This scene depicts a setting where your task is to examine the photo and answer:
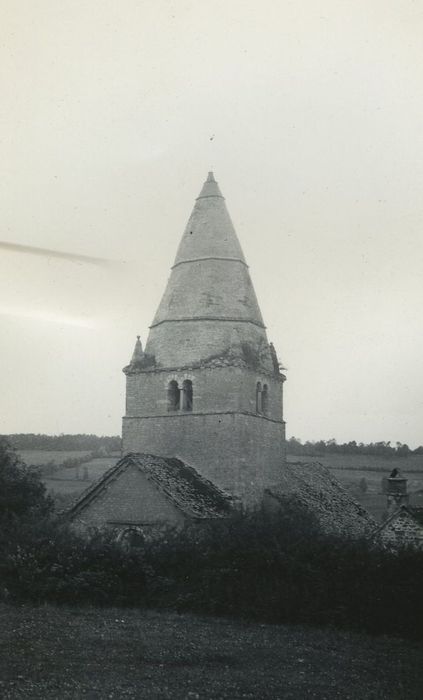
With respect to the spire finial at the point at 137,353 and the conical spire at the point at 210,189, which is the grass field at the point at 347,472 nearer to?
the spire finial at the point at 137,353

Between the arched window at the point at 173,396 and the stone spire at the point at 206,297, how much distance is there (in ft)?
2.99

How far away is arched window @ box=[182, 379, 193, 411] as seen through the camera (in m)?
28.4

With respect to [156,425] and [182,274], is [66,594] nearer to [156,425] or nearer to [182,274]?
[156,425]

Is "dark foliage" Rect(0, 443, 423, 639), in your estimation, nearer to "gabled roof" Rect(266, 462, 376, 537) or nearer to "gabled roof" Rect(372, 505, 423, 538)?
"gabled roof" Rect(372, 505, 423, 538)

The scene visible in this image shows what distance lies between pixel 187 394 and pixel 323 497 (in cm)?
869

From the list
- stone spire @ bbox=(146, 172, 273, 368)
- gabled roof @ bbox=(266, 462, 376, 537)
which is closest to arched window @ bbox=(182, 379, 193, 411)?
stone spire @ bbox=(146, 172, 273, 368)

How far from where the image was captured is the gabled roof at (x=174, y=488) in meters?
23.6

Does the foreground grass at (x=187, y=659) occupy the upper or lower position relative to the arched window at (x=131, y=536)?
lower

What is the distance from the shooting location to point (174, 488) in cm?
2420

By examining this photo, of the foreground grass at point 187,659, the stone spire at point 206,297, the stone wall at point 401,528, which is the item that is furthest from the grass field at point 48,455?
the foreground grass at point 187,659

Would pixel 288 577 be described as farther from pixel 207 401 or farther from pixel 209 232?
pixel 209 232

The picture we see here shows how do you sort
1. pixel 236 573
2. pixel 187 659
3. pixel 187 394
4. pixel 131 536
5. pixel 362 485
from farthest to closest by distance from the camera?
pixel 362 485 < pixel 187 394 < pixel 131 536 < pixel 236 573 < pixel 187 659

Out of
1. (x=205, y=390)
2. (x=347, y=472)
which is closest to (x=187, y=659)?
(x=205, y=390)

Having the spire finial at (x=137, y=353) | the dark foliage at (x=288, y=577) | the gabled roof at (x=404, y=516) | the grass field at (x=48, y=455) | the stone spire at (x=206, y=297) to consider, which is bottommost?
the dark foliage at (x=288, y=577)
